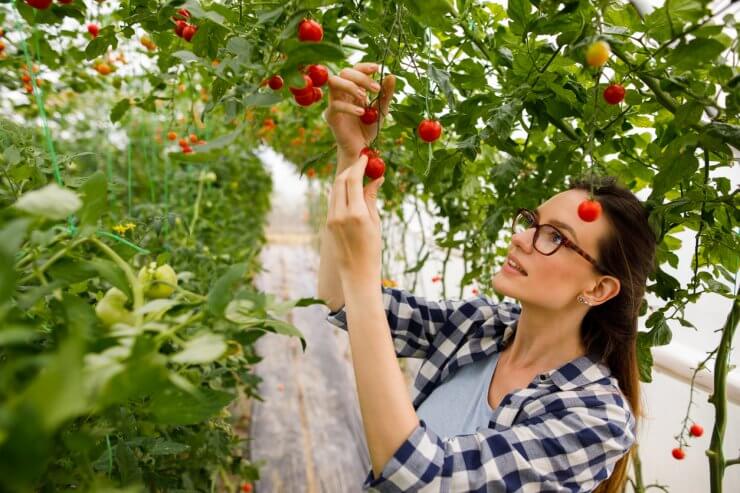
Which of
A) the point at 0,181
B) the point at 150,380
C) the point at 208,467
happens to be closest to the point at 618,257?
the point at 150,380

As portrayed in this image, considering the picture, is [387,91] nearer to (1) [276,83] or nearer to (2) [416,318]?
(1) [276,83]

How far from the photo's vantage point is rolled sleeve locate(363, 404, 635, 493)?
2.11 feet

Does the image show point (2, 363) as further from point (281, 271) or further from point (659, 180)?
point (281, 271)

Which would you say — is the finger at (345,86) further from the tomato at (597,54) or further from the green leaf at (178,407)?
the green leaf at (178,407)

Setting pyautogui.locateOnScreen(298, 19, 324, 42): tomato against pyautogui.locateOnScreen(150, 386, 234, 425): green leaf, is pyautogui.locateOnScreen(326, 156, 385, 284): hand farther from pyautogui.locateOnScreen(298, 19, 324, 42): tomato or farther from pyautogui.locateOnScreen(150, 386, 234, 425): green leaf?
pyautogui.locateOnScreen(150, 386, 234, 425): green leaf

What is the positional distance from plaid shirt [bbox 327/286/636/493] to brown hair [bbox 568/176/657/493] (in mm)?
56

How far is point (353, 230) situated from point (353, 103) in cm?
20

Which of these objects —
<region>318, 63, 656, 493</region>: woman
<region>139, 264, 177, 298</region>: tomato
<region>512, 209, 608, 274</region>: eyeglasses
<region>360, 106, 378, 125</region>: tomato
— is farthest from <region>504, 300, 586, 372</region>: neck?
<region>139, 264, 177, 298</region>: tomato

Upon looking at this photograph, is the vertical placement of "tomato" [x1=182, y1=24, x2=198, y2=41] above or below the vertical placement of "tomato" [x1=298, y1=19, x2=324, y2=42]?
above

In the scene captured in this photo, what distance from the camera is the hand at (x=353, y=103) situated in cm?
66

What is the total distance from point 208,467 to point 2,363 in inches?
42.5

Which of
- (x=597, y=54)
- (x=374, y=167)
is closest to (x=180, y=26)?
(x=374, y=167)

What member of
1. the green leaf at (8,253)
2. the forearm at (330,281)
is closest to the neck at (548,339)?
the forearm at (330,281)

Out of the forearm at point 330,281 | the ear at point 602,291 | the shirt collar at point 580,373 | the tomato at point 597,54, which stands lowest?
the shirt collar at point 580,373
